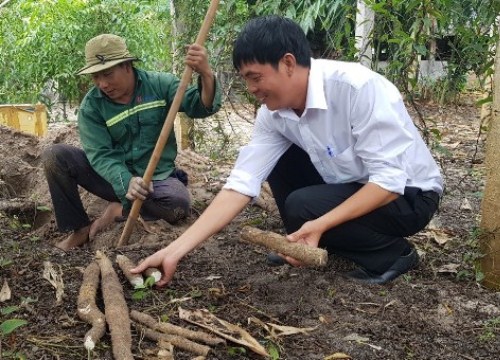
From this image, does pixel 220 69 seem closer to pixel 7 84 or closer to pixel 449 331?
pixel 7 84

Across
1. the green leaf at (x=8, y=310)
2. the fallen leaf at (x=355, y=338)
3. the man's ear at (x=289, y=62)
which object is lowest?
the fallen leaf at (x=355, y=338)

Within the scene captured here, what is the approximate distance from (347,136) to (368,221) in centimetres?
43

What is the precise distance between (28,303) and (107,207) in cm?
189

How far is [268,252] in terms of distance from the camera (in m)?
3.47

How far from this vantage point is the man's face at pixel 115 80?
12.1 ft

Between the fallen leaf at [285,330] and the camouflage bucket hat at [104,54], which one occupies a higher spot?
the camouflage bucket hat at [104,54]

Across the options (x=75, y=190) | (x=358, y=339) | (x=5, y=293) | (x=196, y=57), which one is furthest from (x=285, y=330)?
(x=75, y=190)

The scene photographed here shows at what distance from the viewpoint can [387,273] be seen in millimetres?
2982

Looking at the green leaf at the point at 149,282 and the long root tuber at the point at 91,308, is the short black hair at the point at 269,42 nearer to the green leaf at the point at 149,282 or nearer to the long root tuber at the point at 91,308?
the green leaf at the point at 149,282

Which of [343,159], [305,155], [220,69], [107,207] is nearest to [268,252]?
Result: [305,155]

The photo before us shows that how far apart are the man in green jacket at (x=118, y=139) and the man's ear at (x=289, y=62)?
114 centimetres

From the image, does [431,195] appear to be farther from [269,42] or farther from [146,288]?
[146,288]

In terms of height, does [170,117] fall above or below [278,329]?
above

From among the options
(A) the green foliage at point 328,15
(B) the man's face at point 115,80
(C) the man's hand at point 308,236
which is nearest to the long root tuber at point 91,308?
(C) the man's hand at point 308,236
